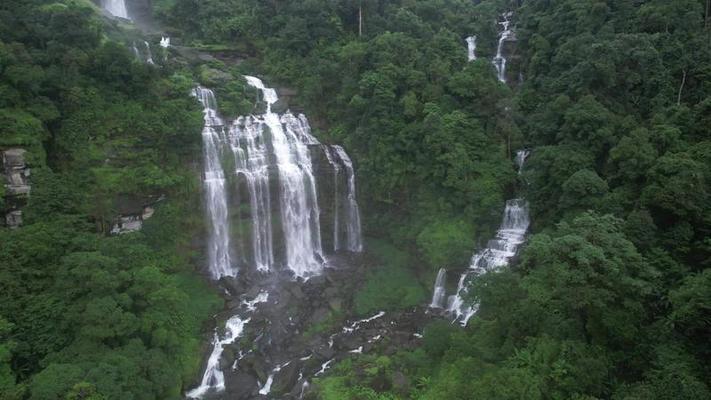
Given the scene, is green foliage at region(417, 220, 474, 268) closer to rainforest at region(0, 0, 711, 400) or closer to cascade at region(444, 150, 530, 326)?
rainforest at region(0, 0, 711, 400)

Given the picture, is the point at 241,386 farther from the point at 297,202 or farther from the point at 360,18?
the point at 360,18

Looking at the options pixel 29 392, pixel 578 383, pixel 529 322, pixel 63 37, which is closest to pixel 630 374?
pixel 578 383

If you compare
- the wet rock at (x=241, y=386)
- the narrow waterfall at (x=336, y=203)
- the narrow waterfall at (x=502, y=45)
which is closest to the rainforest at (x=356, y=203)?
the wet rock at (x=241, y=386)

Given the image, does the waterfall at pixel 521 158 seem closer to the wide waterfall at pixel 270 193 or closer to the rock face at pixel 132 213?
the wide waterfall at pixel 270 193

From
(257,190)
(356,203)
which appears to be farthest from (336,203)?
(257,190)

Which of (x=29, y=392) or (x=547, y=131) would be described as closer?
(x=29, y=392)

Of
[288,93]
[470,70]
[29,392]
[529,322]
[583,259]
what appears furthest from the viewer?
[288,93]

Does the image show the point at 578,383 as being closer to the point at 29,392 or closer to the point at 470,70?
the point at 29,392
